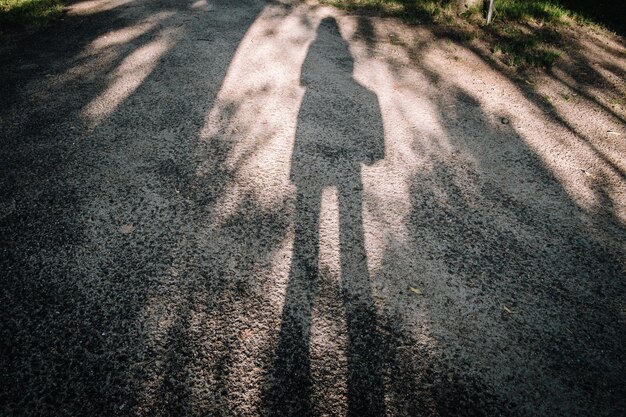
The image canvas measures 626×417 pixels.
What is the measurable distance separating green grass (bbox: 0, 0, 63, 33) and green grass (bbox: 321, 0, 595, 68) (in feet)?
17.6

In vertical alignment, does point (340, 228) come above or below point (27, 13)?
below

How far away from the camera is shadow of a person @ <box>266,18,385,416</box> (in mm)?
2037

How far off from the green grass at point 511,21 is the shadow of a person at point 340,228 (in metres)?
2.58

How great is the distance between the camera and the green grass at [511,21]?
18.6ft

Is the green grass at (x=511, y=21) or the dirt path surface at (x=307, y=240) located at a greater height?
the green grass at (x=511, y=21)

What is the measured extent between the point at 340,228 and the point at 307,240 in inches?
12.1

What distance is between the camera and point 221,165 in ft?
11.5

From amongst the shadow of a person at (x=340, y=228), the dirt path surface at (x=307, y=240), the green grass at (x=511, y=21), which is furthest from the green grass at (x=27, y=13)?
the green grass at (x=511, y=21)

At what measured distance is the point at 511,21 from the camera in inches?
265

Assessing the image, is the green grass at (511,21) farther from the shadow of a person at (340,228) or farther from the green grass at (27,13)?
the green grass at (27,13)

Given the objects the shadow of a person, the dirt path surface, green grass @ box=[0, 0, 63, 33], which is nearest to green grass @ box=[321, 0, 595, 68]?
the dirt path surface

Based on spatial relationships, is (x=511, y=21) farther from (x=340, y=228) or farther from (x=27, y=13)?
(x=27, y=13)

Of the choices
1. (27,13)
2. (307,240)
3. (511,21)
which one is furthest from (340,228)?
(27,13)

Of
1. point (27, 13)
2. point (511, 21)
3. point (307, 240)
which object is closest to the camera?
point (307, 240)
